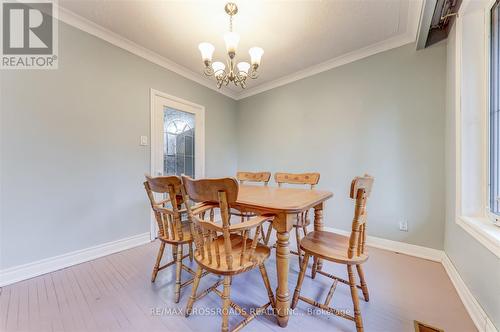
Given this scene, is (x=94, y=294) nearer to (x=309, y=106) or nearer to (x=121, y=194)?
(x=121, y=194)

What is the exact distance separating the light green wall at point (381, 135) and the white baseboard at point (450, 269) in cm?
7

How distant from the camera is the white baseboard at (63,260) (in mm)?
1681

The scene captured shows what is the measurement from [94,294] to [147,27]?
8.40 feet

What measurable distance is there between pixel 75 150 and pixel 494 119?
11.7ft

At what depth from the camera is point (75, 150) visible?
2.04 meters

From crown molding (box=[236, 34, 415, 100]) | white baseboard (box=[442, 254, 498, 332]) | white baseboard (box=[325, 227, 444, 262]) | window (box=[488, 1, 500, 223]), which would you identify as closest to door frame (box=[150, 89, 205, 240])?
crown molding (box=[236, 34, 415, 100])

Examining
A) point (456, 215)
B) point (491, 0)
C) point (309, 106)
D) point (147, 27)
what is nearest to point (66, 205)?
point (147, 27)

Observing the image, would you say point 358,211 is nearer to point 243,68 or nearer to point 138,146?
point 243,68

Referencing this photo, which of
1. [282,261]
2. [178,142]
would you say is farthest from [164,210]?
[178,142]

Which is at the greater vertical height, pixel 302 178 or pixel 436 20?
pixel 436 20

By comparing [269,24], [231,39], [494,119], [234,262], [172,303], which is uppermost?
[269,24]

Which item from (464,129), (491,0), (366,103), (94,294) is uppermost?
(491,0)

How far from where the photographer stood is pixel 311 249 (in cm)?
132

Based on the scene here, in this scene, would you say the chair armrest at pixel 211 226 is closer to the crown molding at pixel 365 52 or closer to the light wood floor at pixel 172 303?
the light wood floor at pixel 172 303
